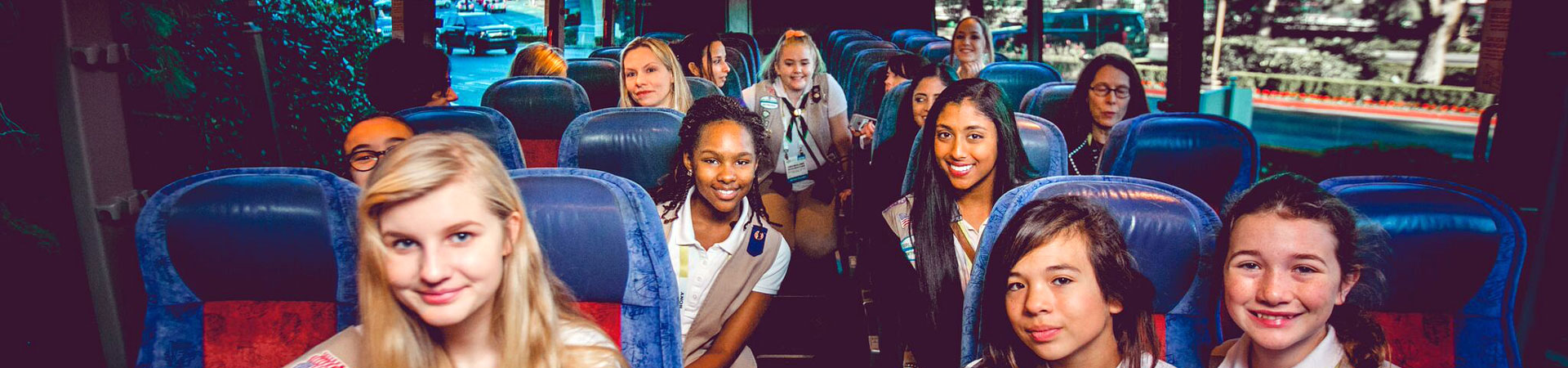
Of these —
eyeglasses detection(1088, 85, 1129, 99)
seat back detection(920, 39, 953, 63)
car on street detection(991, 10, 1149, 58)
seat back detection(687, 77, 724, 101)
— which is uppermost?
car on street detection(991, 10, 1149, 58)

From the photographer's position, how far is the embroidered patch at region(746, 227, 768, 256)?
106 inches

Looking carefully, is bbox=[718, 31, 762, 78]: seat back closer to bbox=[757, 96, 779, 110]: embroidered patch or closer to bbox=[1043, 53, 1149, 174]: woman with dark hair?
bbox=[757, 96, 779, 110]: embroidered patch

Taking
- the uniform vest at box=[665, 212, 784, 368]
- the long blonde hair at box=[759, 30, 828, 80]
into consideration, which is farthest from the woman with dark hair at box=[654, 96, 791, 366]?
the long blonde hair at box=[759, 30, 828, 80]

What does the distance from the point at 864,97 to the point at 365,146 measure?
4.32m

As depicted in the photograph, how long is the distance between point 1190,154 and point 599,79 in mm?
4069

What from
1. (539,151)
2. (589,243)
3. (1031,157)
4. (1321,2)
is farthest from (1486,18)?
(1321,2)

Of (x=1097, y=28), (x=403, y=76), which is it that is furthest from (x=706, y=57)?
(x=1097, y=28)

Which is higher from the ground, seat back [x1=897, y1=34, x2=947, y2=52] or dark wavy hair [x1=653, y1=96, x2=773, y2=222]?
seat back [x1=897, y1=34, x2=947, y2=52]

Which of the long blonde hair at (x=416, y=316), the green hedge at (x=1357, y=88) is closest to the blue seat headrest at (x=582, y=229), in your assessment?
the long blonde hair at (x=416, y=316)

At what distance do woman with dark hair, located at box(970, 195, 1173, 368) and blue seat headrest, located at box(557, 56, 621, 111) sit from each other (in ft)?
14.7

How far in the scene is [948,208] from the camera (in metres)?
2.67

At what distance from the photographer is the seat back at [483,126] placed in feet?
11.0

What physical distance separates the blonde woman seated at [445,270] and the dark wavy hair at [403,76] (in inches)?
115

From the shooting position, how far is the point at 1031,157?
3.08 m
